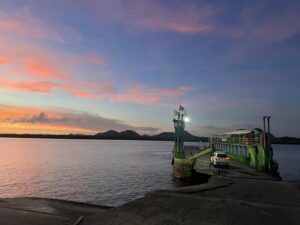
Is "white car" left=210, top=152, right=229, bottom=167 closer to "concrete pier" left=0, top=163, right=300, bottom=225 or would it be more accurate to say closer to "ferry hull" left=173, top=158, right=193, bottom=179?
"ferry hull" left=173, top=158, right=193, bottom=179

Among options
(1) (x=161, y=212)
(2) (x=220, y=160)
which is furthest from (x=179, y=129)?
(1) (x=161, y=212)

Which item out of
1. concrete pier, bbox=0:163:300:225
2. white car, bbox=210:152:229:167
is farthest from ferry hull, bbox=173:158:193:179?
concrete pier, bbox=0:163:300:225

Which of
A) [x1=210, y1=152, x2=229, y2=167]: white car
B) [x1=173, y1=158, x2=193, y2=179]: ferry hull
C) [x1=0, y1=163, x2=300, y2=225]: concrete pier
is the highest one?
[x1=210, y1=152, x2=229, y2=167]: white car

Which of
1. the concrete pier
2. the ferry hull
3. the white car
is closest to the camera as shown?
the concrete pier

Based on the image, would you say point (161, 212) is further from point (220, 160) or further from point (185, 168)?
point (220, 160)

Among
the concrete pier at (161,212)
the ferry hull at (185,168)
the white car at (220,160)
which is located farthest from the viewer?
the white car at (220,160)

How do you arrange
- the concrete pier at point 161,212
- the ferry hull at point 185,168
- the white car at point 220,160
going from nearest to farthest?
the concrete pier at point 161,212 → the ferry hull at point 185,168 → the white car at point 220,160

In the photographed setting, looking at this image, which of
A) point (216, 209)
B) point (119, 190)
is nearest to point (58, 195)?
→ point (119, 190)

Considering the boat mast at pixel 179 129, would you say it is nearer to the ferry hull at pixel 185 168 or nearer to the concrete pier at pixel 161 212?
the ferry hull at pixel 185 168

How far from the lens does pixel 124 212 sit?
598 inches

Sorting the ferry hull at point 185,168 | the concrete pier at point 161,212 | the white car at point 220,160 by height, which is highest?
the white car at point 220,160

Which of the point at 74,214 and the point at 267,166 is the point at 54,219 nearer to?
the point at 74,214

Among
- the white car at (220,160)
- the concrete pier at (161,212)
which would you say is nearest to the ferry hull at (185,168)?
the white car at (220,160)

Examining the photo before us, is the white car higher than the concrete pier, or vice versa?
the white car
